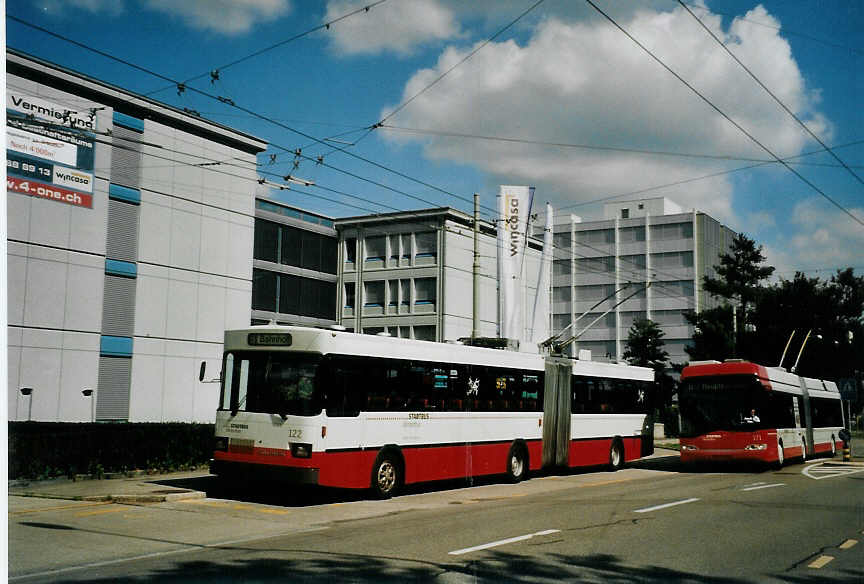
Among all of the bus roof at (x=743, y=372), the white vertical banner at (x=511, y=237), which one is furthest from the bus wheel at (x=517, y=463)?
the white vertical banner at (x=511, y=237)

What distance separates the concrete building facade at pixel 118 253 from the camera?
27.9 meters

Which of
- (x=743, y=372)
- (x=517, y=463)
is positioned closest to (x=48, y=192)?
(x=517, y=463)

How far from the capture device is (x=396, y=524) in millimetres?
12211

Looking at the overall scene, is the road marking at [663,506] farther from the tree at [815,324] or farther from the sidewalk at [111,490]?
the tree at [815,324]

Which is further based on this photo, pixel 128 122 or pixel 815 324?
pixel 815 324

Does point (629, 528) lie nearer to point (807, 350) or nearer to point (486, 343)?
point (486, 343)

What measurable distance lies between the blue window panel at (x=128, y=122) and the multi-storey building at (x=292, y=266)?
15.5m

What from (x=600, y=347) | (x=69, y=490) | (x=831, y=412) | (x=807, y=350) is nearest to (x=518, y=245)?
(x=831, y=412)

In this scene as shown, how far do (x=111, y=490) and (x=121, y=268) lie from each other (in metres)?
18.0

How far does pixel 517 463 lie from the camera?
66.6 feet

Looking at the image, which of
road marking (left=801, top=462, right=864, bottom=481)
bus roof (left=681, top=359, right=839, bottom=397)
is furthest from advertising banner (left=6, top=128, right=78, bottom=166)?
road marking (left=801, top=462, right=864, bottom=481)

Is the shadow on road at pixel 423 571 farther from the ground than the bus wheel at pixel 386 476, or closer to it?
closer to it

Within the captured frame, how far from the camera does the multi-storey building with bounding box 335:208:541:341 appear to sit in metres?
51.8

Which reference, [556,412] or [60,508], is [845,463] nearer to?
[556,412]
